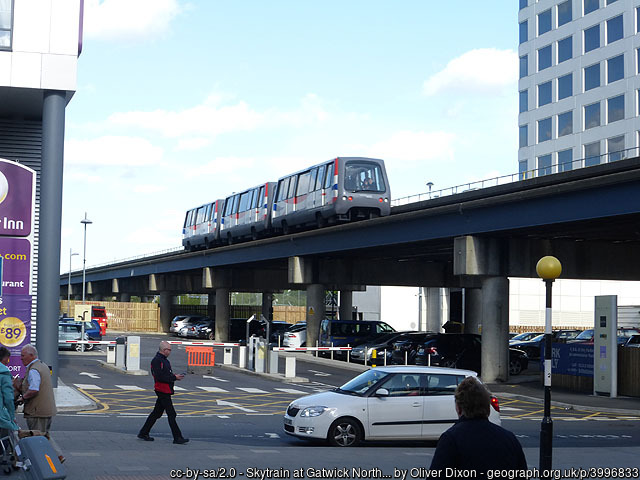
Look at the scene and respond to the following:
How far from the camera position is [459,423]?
5.87 meters

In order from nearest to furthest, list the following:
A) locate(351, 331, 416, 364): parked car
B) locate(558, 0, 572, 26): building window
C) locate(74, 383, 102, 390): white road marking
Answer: locate(74, 383, 102, 390): white road marking, locate(351, 331, 416, 364): parked car, locate(558, 0, 572, 26): building window

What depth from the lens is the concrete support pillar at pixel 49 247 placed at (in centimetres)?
2361

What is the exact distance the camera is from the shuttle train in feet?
→ 139

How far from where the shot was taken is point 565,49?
71125 mm

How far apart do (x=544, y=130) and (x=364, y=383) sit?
60.7 meters

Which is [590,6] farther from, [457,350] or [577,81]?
[457,350]

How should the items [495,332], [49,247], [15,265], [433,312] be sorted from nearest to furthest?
1. [15,265]
2. [49,247]
3. [495,332]
4. [433,312]

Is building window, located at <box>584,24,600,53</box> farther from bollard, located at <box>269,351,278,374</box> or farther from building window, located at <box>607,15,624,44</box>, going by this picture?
bollard, located at <box>269,351,278,374</box>

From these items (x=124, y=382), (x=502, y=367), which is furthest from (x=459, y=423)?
(x=502, y=367)

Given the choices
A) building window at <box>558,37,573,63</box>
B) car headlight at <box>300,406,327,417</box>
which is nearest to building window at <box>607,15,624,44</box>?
building window at <box>558,37,573,63</box>

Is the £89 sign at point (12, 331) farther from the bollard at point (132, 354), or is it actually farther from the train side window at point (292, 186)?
the train side window at point (292, 186)

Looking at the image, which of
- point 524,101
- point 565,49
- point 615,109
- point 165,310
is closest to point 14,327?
point 615,109

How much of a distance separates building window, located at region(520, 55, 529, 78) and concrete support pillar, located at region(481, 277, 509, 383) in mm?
45216

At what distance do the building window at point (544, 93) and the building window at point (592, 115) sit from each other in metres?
5.12
